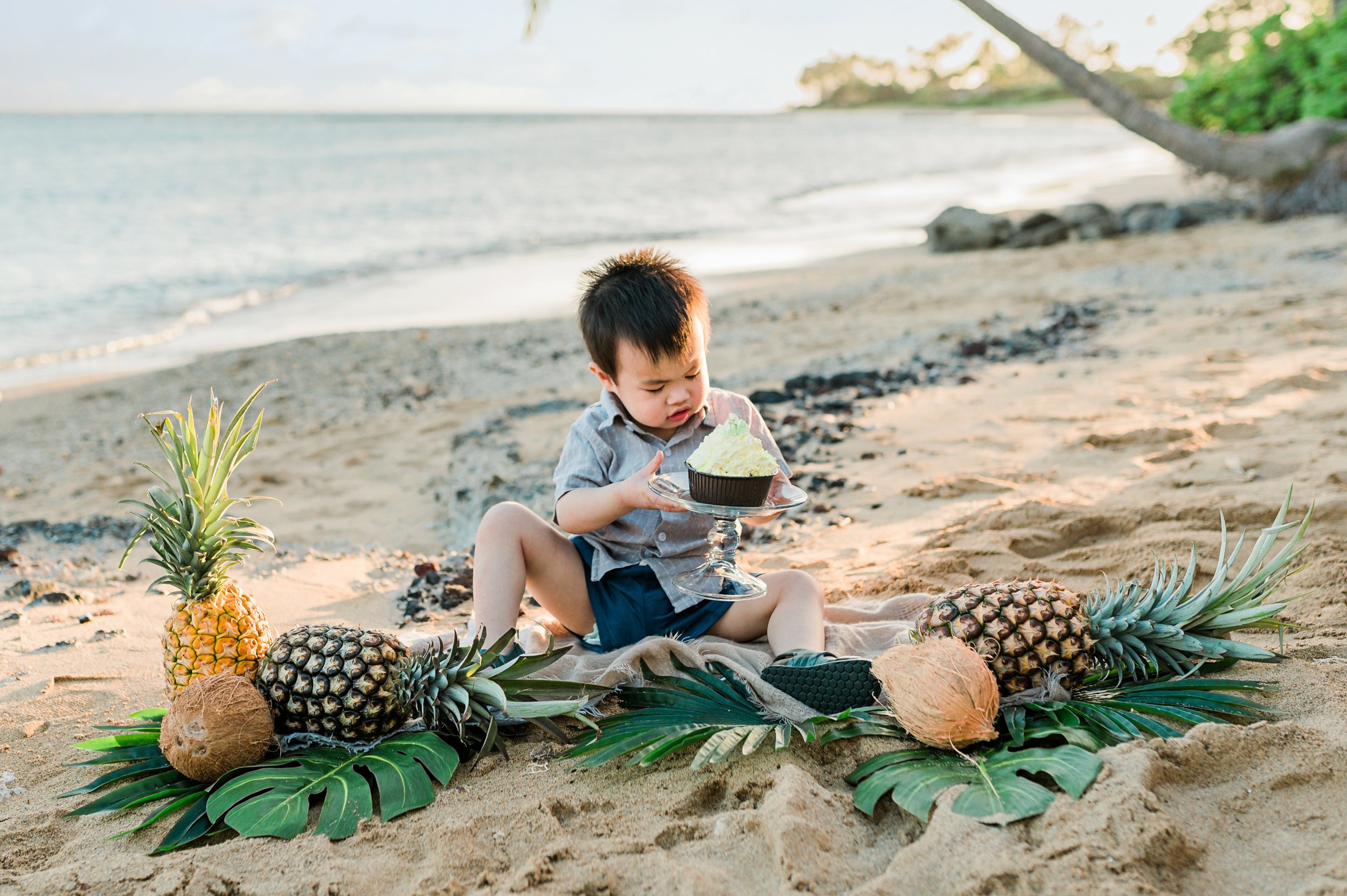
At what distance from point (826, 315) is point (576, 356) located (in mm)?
2970

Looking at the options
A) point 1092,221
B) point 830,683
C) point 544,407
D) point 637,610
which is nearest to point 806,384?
point 544,407

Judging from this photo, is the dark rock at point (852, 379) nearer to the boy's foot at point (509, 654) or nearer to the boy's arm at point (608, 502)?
the boy's arm at point (608, 502)

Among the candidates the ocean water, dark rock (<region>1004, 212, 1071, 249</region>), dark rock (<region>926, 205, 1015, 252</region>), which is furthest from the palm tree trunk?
the ocean water

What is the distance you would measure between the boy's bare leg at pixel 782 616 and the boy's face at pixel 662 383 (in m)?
0.64

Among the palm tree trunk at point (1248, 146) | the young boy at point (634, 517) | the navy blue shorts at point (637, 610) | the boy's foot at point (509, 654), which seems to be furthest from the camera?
the palm tree trunk at point (1248, 146)

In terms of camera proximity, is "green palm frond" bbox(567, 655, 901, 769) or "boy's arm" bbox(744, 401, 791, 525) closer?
"green palm frond" bbox(567, 655, 901, 769)

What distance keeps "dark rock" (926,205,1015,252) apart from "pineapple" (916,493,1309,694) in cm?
1297

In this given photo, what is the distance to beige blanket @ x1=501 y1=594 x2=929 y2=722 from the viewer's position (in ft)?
9.48

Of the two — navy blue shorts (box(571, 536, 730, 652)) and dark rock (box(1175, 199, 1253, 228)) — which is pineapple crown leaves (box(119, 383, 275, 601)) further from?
dark rock (box(1175, 199, 1253, 228))

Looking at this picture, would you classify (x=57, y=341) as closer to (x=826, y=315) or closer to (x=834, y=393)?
(x=826, y=315)

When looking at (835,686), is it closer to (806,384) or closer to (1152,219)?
(806,384)

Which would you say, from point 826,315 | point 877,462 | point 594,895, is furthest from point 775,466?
point 826,315

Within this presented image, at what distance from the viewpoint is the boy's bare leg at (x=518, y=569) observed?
3150 millimetres

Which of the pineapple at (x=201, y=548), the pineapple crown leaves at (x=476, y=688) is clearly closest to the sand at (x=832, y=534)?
the pineapple crown leaves at (x=476, y=688)
